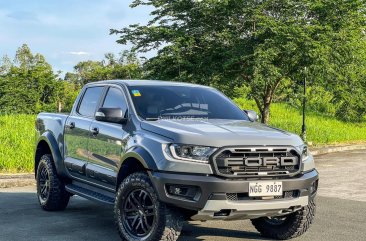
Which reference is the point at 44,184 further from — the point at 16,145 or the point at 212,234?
the point at 16,145

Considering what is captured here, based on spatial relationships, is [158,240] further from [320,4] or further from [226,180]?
[320,4]

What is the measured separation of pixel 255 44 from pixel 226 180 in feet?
40.0

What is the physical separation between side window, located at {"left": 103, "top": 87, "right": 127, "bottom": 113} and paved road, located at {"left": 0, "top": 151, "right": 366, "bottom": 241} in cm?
151

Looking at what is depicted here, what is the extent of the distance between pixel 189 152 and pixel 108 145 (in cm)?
140

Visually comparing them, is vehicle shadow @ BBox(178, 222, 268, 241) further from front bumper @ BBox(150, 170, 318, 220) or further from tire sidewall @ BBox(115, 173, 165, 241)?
→ front bumper @ BBox(150, 170, 318, 220)

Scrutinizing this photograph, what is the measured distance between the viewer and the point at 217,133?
5094mm

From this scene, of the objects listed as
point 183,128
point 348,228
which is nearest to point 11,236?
point 183,128

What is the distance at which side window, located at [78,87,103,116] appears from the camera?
275 inches

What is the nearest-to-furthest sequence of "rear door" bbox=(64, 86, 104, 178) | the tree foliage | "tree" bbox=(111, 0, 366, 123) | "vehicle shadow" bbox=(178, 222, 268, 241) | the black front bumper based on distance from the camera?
the black front bumper
"vehicle shadow" bbox=(178, 222, 268, 241)
"rear door" bbox=(64, 86, 104, 178)
"tree" bbox=(111, 0, 366, 123)
the tree foliage

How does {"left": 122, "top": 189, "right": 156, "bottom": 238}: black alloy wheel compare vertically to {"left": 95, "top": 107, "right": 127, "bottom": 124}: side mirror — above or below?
below

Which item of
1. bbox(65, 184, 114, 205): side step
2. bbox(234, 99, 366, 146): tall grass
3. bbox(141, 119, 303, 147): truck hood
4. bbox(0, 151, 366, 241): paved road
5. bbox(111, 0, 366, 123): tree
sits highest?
bbox(111, 0, 366, 123): tree

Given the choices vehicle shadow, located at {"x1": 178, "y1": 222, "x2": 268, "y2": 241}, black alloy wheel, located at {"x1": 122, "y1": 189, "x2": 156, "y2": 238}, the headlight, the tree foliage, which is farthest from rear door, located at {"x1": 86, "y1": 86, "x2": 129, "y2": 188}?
the tree foliage

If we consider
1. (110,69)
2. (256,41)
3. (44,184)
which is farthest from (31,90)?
(44,184)

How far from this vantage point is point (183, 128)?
17.2 feet
